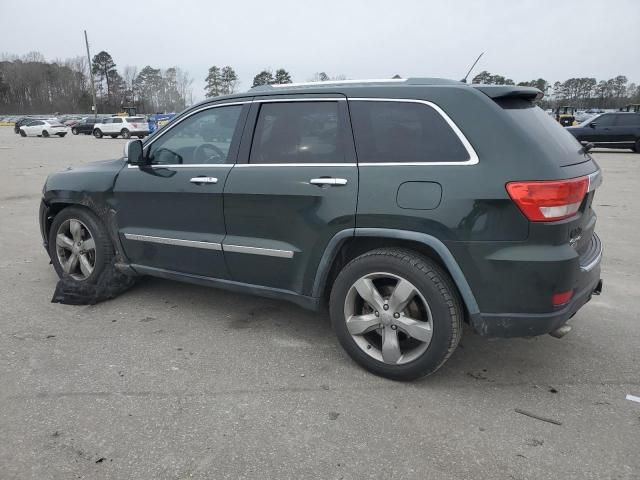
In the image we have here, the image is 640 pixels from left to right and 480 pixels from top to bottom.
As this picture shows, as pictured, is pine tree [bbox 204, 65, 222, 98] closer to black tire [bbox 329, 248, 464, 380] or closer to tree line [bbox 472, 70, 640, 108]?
tree line [bbox 472, 70, 640, 108]

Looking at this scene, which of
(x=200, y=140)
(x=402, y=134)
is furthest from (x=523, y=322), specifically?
(x=200, y=140)

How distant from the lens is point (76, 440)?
262 cm

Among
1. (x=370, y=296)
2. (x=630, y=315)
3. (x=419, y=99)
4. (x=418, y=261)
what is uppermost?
(x=419, y=99)

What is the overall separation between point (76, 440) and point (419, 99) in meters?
2.65

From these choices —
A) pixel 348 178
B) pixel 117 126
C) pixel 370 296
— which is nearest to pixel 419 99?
pixel 348 178

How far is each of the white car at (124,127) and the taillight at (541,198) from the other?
3569 centimetres

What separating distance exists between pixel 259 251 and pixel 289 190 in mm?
495

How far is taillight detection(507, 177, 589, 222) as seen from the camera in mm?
2713

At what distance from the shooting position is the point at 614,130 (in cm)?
1997

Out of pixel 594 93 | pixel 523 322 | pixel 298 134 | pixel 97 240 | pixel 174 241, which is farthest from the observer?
pixel 594 93

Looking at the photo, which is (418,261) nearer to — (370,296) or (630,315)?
(370,296)

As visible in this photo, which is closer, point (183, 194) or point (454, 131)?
point (454, 131)

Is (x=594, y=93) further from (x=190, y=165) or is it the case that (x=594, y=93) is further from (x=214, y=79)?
(x=190, y=165)

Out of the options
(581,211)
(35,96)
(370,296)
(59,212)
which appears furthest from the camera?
(35,96)
